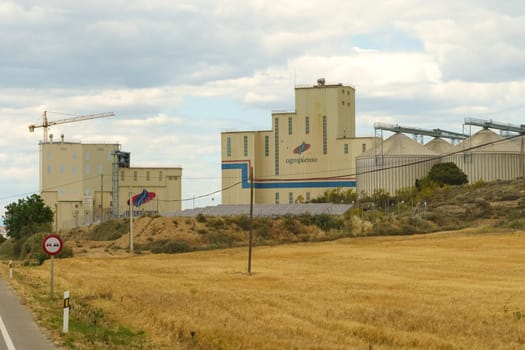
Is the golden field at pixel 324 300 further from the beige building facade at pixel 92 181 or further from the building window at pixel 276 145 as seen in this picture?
the beige building facade at pixel 92 181

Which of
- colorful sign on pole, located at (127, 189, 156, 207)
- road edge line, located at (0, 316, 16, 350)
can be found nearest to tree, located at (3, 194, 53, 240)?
colorful sign on pole, located at (127, 189, 156, 207)

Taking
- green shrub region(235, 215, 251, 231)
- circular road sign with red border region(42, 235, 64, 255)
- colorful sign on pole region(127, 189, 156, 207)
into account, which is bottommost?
circular road sign with red border region(42, 235, 64, 255)

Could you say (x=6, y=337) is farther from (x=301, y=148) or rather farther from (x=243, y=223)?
(x=301, y=148)

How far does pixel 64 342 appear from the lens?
1875 cm

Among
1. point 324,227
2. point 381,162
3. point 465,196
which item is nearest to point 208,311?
point 324,227

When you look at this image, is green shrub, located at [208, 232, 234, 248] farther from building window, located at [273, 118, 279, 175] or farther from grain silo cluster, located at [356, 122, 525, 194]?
building window, located at [273, 118, 279, 175]

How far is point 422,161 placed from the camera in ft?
397

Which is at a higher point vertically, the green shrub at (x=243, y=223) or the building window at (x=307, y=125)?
the building window at (x=307, y=125)

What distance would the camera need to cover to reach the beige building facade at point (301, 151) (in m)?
121

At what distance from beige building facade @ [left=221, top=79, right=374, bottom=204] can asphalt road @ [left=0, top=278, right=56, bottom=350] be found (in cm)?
9370

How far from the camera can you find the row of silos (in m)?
118

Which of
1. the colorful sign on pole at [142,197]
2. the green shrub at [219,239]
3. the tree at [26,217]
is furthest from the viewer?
the colorful sign on pole at [142,197]

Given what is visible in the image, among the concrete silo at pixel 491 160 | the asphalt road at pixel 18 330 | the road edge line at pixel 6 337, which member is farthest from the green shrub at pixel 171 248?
the road edge line at pixel 6 337

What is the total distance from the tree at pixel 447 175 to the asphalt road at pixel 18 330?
93.9 meters
